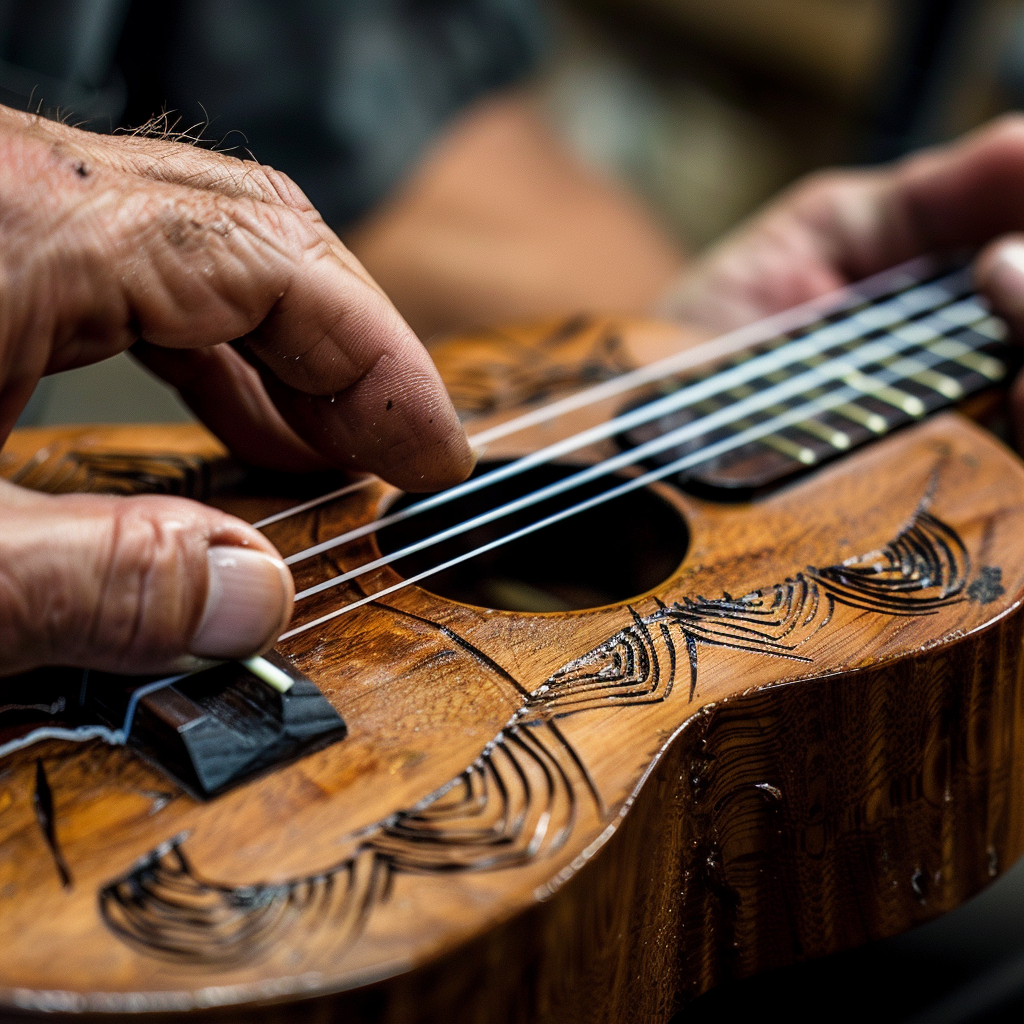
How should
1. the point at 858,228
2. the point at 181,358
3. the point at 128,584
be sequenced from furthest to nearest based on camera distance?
the point at 858,228
the point at 181,358
the point at 128,584

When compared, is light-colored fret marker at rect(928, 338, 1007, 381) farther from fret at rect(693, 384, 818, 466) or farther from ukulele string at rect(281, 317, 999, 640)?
fret at rect(693, 384, 818, 466)

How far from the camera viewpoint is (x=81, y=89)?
3.76 feet

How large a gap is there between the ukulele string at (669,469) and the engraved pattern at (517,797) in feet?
0.24

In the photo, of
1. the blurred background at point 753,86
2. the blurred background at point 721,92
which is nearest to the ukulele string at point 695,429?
the blurred background at point 753,86

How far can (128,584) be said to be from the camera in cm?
44

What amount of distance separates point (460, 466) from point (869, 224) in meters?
0.92

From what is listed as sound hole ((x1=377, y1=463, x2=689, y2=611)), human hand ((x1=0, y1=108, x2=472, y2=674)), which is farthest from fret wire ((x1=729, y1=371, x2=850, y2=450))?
human hand ((x1=0, y1=108, x2=472, y2=674))

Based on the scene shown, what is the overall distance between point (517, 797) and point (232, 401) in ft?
1.16

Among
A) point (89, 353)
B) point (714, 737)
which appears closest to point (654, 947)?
point (714, 737)

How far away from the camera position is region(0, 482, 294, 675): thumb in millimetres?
429

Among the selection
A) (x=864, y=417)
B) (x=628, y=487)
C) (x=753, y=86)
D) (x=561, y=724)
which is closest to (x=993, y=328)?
(x=864, y=417)

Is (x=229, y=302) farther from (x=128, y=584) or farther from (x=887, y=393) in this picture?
(x=887, y=393)

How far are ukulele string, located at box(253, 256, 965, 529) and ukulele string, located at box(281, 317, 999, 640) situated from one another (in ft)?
0.28

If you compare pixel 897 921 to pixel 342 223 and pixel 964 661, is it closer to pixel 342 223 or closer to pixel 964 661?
pixel 964 661
